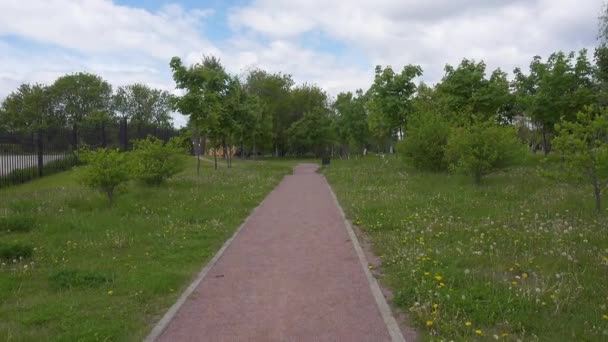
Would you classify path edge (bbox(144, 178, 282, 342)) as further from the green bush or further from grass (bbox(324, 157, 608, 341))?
the green bush

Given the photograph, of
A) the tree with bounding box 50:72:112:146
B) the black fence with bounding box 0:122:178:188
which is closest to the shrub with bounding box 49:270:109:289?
the black fence with bounding box 0:122:178:188

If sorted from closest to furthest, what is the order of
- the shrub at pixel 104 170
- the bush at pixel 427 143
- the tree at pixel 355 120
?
the shrub at pixel 104 170 → the bush at pixel 427 143 → the tree at pixel 355 120

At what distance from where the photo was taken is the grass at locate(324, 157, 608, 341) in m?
4.93

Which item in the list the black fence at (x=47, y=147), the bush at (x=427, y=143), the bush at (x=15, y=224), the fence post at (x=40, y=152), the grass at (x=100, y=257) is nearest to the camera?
the grass at (x=100, y=257)

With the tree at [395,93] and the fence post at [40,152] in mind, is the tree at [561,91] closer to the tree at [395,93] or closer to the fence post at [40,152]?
the tree at [395,93]

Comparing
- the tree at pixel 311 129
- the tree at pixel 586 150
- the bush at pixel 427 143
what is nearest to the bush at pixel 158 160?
the bush at pixel 427 143

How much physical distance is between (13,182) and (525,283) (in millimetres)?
18856

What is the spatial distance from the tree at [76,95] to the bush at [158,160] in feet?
195

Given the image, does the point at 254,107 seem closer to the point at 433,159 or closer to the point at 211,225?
the point at 433,159

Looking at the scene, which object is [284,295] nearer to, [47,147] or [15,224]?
[15,224]

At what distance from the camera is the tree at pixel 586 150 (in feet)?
34.2

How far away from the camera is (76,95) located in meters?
74.1

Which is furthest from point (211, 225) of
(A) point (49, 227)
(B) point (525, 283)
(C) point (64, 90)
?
(C) point (64, 90)

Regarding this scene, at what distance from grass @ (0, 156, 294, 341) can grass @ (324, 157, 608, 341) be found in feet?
9.50
